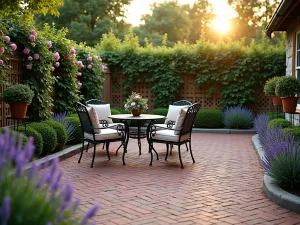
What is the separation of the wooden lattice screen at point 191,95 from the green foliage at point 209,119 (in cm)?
110

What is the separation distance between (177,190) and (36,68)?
160 inches

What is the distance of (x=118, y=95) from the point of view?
14.1 metres

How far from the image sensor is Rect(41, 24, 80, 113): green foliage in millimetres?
9111

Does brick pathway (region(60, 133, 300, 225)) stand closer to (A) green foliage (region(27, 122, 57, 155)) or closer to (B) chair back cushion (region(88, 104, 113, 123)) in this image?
(A) green foliage (region(27, 122, 57, 155))

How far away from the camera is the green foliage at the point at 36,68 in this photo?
7.43 metres

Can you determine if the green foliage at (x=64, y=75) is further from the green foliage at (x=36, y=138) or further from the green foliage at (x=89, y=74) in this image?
the green foliage at (x=36, y=138)

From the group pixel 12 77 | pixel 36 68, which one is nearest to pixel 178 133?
pixel 36 68

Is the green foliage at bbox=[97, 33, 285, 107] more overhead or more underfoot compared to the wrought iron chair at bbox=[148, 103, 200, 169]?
more overhead

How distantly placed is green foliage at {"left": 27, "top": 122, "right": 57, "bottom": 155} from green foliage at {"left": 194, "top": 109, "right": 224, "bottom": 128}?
6206 mm

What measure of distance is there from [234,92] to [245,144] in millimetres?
3763

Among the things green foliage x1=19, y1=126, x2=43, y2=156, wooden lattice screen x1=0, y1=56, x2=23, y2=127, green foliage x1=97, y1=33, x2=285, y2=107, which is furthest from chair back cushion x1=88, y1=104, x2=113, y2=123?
green foliage x1=97, y1=33, x2=285, y2=107

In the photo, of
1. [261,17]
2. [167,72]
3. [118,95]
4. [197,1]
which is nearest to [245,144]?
[167,72]

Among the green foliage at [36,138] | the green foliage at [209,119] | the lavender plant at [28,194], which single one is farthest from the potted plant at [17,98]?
the green foliage at [209,119]

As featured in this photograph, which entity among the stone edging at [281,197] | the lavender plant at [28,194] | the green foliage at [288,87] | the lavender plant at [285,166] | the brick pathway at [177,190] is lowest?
the brick pathway at [177,190]
